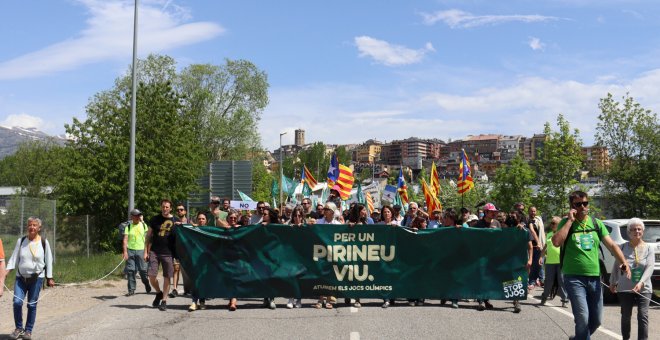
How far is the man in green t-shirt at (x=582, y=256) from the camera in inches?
307

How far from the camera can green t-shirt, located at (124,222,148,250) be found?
1488 centimetres

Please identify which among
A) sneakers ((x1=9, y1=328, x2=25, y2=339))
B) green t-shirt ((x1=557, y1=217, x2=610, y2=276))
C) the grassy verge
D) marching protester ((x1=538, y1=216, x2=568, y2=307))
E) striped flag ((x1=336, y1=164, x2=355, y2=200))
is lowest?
the grassy verge

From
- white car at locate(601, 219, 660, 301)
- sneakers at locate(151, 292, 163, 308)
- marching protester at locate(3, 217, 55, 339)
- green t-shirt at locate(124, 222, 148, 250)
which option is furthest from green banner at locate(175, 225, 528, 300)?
marching protester at locate(3, 217, 55, 339)

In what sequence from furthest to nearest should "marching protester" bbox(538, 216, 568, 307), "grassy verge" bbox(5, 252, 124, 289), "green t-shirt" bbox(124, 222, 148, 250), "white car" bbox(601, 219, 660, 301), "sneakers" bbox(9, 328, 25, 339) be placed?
"grassy verge" bbox(5, 252, 124, 289), "green t-shirt" bbox(124, 222, 148, 250), "white car" bbox(601, 219, 660, 301), "marching protester" bbox(538, 216, 568, 307), "sneakers" bbox(9, 328, 25, 339)

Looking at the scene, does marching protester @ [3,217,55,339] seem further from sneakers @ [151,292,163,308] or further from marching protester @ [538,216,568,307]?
marching protester @ [538,216,568,307]

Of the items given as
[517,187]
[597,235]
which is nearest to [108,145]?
[597,235]

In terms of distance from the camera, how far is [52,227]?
21.6 meters

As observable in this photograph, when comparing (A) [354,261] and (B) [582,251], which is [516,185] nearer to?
(A) [354,261]

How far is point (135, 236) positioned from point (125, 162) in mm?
12012

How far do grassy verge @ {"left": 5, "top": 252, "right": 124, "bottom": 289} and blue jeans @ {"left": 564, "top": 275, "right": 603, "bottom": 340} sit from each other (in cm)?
1264

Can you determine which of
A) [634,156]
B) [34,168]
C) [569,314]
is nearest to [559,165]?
[634,156]

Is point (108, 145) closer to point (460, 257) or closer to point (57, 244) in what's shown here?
point (57, 244)

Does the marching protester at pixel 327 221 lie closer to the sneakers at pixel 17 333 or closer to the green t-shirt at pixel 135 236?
the green t-shirt at pixel 135 236

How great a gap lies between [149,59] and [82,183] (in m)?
34.8
